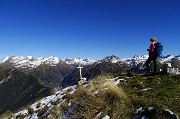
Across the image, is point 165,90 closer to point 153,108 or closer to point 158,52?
point 153,108

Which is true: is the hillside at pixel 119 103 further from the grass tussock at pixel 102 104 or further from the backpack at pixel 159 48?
the backpack at pixel 159 48

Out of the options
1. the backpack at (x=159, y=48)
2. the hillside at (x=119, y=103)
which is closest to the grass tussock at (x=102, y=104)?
the hillside at (x=119, y=103)

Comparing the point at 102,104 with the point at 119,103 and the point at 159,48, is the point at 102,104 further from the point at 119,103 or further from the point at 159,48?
the point at 159,48

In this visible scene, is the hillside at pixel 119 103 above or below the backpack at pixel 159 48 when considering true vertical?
below

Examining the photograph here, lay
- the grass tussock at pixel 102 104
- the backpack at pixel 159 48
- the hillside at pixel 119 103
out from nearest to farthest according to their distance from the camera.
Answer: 1. the hillside at pixel 119 103
2. the grass tussock at pixel 102 104
3. the backpack at pixel 159 48

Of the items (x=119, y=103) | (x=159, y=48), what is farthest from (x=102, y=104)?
(x=159, y=48)

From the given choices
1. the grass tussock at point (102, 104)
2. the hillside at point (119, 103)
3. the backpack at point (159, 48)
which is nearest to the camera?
the hillside at point (119, 103)

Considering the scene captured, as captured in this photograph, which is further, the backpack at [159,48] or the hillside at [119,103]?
the backpack at [159,48]

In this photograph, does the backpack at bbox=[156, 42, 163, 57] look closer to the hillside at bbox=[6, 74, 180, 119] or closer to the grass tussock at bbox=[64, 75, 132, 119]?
the hillside at bbox=[6, 74, 180, 119]

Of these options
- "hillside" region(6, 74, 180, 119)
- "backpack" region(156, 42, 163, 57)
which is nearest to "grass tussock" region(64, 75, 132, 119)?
"hillside" region(6, 74, 180, 119)

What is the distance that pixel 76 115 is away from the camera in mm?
16031

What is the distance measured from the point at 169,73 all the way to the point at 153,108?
1316 centimetres

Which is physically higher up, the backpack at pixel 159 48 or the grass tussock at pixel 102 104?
the backpack at pixel 159 48

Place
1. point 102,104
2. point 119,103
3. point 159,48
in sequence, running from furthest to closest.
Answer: point 159,48 → point 102,104 → point 119,103
